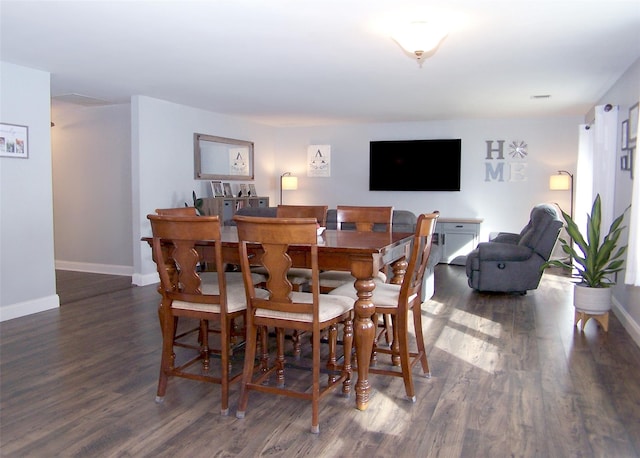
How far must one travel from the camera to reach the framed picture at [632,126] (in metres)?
4.04

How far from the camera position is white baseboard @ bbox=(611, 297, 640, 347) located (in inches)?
149

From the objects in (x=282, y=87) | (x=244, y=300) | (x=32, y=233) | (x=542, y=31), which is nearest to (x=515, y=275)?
(x=542, y=31)

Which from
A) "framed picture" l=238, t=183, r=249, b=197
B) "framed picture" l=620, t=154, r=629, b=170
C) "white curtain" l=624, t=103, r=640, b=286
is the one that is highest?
"framed picture" l=620, t=154, r=629, b=170

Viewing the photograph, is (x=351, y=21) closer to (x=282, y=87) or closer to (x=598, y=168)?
(x=282, y=87)

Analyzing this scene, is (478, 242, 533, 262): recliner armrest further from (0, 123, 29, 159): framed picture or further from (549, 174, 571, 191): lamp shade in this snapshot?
(0, 123, 29, 159): framed picture

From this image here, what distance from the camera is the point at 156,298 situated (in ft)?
17.1

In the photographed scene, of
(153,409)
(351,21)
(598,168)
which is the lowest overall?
(153,409)

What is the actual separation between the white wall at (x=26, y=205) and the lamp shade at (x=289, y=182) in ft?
14.8

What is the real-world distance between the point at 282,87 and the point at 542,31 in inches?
108

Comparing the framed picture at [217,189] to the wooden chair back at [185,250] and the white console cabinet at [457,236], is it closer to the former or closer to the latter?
the white console cabinet at [457,236]

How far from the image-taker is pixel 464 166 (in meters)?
8.10

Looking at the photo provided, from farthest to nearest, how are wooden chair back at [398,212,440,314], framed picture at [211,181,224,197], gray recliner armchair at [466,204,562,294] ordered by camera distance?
framed picture at [211,181,224,197] < gray recliner armchair at [466,204,562,294] < wooden chair back at [398,212,440,314]

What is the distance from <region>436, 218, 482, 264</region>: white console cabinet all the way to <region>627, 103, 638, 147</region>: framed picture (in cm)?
329

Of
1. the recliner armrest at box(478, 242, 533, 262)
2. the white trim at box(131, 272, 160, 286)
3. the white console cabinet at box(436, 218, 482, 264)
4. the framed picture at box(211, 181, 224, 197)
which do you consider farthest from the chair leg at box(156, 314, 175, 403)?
the white console cabinet at box(436, 218, 482, 264)
